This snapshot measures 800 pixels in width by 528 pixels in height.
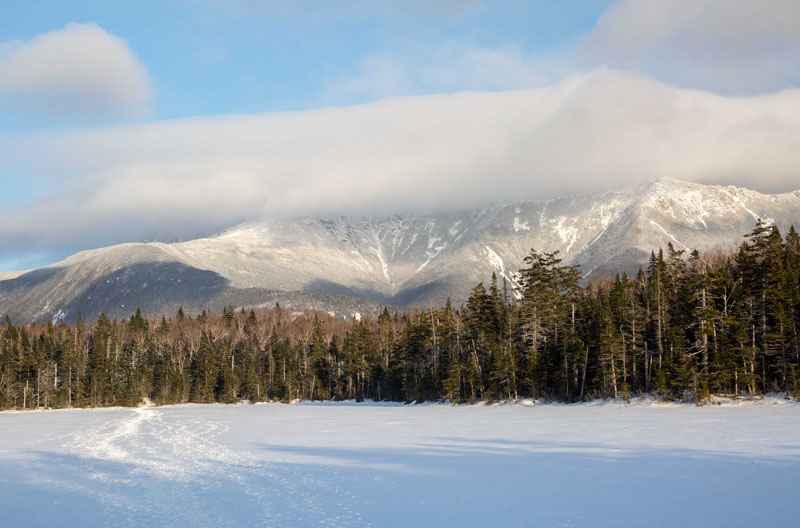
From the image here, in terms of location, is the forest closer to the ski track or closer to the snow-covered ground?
the snow-covered ground

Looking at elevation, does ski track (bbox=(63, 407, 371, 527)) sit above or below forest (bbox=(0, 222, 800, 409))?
below

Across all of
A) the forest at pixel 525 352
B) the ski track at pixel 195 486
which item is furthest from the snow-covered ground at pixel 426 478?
the forest at pixel 525 352

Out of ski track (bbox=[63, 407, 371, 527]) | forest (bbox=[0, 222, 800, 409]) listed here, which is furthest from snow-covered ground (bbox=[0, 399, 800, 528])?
forest (bbox=[0, 222, 800, 409])

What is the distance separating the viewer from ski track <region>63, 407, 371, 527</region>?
19453 millimetres

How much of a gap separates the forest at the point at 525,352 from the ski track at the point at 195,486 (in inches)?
1947

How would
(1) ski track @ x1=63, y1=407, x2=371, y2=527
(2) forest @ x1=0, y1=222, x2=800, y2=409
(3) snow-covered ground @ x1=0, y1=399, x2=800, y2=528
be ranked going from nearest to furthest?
1. (3) snow-covered ground @ x1=0, y1=399, x2=800, y2=528
2. (1) ski track @ x1=63, y1=407, x2=371, y2=527
3. (2) forest @ x1=0, y1=222, x2=800, y2=409

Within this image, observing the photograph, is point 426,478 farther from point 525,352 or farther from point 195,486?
point 525,352

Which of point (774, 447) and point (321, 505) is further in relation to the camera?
point (774, 447)

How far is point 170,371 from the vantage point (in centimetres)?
13462

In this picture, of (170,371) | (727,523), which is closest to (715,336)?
(727,523)

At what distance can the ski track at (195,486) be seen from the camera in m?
19.5

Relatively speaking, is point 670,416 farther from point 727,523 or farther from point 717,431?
point 727,523

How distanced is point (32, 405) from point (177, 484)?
11600 cm

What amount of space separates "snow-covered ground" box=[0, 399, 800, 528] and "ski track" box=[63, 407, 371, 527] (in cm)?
7
